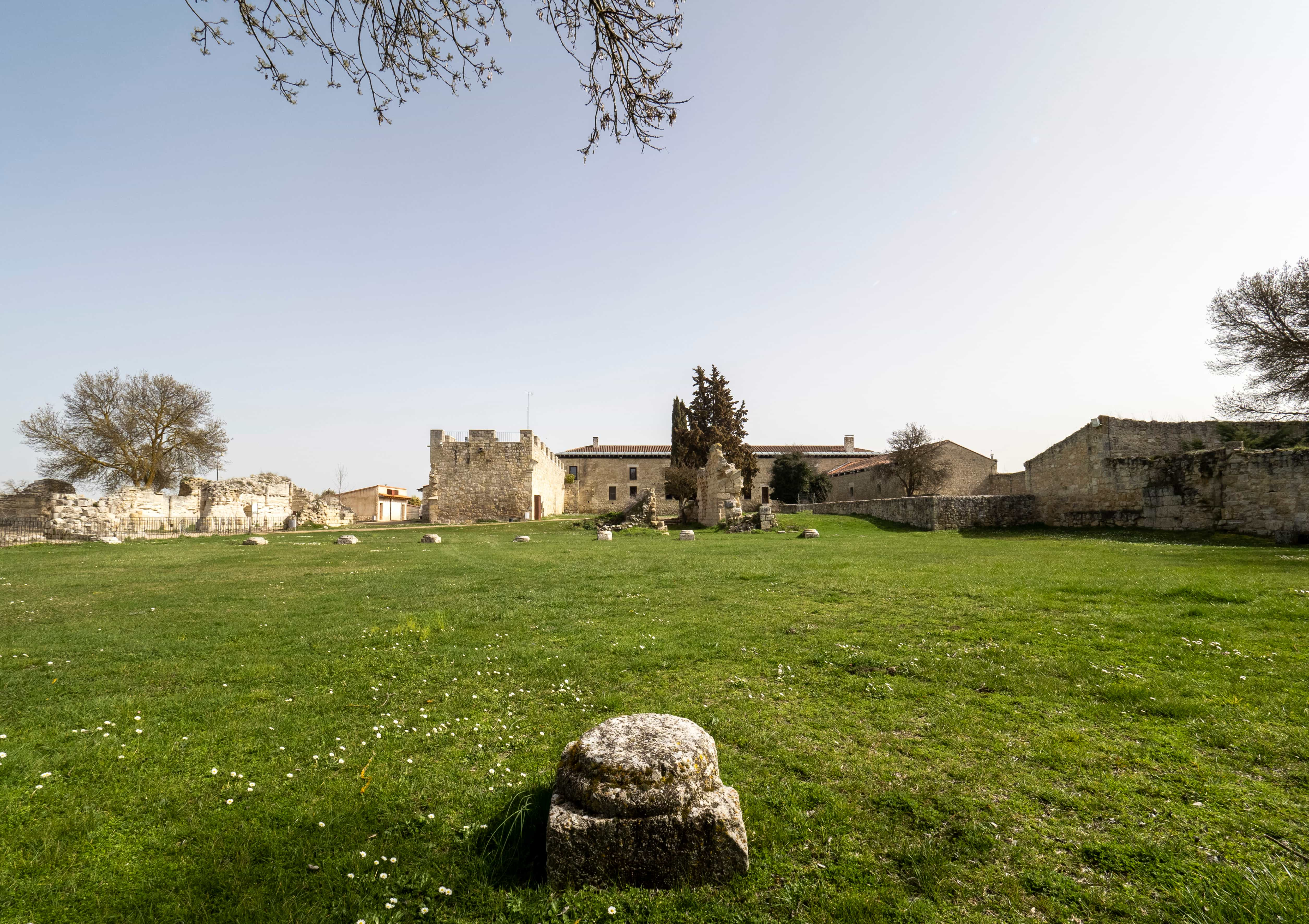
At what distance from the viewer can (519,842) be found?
3.07 meters

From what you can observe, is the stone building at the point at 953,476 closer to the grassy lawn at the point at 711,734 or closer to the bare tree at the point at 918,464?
the bare tree at the point at 918,464

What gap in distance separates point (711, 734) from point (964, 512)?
25.9m

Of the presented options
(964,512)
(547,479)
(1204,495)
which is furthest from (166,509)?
(1204,495)

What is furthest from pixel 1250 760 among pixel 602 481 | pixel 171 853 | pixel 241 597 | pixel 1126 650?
pixel 602 481

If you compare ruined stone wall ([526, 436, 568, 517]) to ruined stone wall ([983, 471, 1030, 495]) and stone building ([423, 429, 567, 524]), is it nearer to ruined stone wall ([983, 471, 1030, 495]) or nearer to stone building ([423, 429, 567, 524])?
stone building ([423, 429, 567, 524])

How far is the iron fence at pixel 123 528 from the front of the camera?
74.1 ft

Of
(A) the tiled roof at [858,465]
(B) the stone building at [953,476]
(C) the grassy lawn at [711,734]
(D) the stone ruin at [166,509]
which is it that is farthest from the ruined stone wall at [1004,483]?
(D) the stone ruin at [166,509]

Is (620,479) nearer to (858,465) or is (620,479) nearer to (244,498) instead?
(858,465)

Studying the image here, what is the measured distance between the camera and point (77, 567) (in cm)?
1396

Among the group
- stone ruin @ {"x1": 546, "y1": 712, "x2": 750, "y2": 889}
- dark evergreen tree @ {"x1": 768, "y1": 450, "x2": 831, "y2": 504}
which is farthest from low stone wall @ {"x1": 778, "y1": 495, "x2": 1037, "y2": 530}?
stone ruin @ {"x1": 546, "y1": 712, "x2": 750, "y2": 889}

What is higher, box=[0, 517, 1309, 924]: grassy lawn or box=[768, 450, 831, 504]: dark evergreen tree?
box=[768, 450, 831, 504]: dark evergreen tree

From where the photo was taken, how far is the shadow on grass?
2928 mm

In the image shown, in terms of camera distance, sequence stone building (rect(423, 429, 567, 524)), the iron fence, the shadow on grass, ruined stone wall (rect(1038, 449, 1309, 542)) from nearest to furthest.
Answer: the shadow on grass, ruined stone wall (rect(1038, 449, 1309, 542)), the iron fence, stone building (rect(423, 429, 567, 524))

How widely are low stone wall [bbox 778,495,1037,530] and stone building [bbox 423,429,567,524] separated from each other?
22.8 metres
